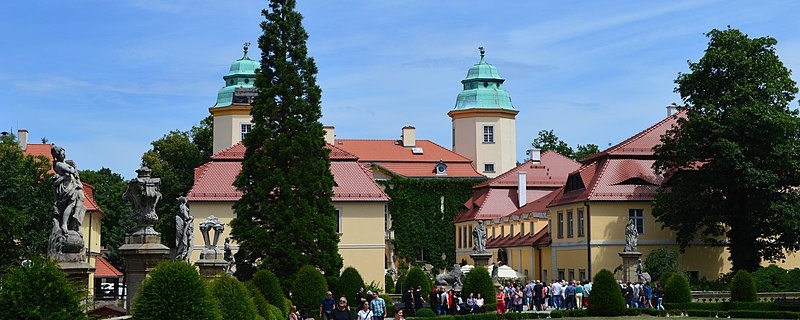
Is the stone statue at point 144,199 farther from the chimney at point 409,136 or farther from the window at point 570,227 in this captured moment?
the chimney at point 409,136

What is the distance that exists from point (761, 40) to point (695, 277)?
11.6 meters

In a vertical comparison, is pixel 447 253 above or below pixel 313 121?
below

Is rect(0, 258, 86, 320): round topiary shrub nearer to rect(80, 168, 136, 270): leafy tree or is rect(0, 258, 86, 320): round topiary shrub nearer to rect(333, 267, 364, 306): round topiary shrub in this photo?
rect(333, 267, 364, 306): round topiary shrub

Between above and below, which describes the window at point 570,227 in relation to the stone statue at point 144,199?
above

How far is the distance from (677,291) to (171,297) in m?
28.3

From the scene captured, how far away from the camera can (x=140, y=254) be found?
18.3 metres

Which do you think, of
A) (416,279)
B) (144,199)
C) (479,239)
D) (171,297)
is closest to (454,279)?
(416,279)

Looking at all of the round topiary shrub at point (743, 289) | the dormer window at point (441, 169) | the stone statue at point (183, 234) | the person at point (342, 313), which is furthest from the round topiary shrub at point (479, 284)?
the dormer window at point (441, 169)

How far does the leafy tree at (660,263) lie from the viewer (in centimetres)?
4853

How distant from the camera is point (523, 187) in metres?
72.5

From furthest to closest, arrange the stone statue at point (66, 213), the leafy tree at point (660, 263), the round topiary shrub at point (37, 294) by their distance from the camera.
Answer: the leafy tree at point (660, 263)
the stone statue at point (66, 213)
the round topiary shrub at point (37, 294)

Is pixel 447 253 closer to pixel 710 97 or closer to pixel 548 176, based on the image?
pixel 548 176

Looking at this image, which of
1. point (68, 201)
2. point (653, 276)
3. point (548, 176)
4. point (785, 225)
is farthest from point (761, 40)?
point (68, 201)

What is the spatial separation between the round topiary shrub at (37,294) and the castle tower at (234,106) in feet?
226
